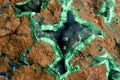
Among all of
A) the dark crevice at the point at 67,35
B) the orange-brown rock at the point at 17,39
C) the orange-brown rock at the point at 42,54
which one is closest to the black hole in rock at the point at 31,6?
the orange-brown rock at the point at 17,39

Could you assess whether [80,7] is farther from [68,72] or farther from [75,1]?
[68,72]

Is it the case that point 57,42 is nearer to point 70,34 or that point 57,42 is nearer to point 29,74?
point 70,34

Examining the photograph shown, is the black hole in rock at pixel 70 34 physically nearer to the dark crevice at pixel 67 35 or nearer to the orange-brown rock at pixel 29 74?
the dark crevice at pixel 67 35

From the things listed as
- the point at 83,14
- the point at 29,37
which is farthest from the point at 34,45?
the point at 83,14

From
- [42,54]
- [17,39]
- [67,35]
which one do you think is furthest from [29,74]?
[67,35]

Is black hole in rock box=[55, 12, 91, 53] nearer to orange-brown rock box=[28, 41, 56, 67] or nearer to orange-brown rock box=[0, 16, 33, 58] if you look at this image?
orange-brown rock box=[28, 41, 56, 67]

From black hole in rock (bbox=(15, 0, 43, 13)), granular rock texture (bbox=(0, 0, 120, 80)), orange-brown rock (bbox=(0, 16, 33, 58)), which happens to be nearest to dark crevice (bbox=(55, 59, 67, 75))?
granular rock texture (bbox=(0, 0, 120, 80))
